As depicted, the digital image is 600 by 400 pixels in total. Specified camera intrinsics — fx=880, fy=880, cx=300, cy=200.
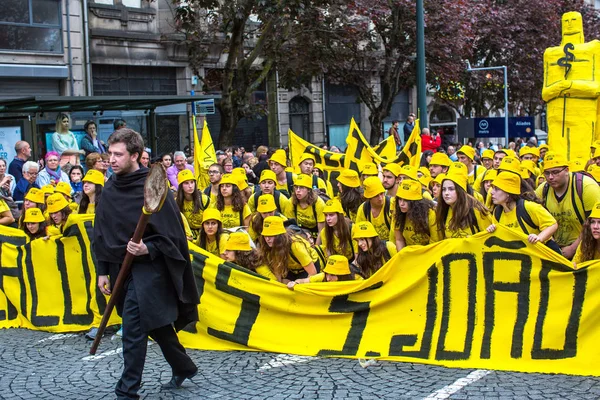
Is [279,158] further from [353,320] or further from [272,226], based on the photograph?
[353,320]

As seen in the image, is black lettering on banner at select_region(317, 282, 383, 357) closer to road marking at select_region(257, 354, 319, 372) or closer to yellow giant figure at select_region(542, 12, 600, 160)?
road marking at select_region(257, 354, 319, 372)

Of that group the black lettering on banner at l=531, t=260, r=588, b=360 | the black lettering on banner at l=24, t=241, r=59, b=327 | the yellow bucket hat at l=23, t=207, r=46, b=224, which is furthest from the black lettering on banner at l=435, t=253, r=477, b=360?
the yellow bucket hat at l=23, t=207, r=46, b=224

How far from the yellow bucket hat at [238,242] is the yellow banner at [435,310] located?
19 cm

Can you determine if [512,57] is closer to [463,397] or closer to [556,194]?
[556,194]

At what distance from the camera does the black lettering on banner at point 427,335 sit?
6773mm

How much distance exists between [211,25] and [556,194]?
54.3 feet

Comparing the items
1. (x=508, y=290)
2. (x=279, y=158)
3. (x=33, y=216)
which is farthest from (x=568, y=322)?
(x=279, y=158)

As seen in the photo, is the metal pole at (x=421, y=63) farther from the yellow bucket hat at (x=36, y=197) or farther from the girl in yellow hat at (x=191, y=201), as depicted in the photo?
the yellow bucket hat at (x=36, y=197)

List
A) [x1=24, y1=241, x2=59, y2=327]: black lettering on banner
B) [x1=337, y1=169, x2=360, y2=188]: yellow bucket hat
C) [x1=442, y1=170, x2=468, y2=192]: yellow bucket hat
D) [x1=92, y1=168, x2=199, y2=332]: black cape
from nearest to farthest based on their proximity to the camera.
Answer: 1. [x1=92, y1=168, x2=199, y2=332]: black cape
2. [x1=442, y1=170, x2=468, y2=192]: yellow bucket hat
3. [x1=24, y1=241, x2=59, y2=327]: black lettering on banner
4. [x1=337, y1=169, x2=360, y2=188]: yellow bucket hat

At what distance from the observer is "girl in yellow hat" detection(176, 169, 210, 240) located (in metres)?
9.84

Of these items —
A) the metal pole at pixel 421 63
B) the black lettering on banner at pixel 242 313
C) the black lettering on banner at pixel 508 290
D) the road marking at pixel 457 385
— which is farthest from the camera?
the metal pole at pixel 421 63

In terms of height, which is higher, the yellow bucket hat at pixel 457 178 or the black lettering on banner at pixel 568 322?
the yellow bucket hat at pixel 457 178

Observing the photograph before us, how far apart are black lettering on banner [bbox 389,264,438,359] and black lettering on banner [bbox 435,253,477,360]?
0.26 ft

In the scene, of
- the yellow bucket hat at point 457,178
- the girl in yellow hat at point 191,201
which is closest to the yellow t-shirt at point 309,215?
the girl in yellow hat at point 191,201
